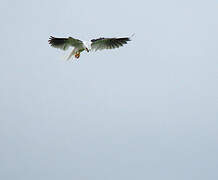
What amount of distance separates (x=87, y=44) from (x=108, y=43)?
2.43 metres

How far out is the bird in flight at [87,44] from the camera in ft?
104

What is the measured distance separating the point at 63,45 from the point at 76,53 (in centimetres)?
261

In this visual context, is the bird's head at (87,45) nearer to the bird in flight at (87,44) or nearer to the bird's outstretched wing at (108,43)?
the bird in flight at (87,44)

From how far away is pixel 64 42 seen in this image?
33.9 m

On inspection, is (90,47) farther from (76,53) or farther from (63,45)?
(63,45)

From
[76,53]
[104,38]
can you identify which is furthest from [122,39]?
[76,53]

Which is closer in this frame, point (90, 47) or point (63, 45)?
point (90, 47)

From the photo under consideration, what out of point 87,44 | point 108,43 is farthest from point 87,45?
point 108,43

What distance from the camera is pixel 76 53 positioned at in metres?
32.1

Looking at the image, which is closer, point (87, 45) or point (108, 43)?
point (87, 45)

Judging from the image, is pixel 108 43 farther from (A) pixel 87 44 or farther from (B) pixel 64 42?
(B) pixel 64 42

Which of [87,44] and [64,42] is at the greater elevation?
[64,42]

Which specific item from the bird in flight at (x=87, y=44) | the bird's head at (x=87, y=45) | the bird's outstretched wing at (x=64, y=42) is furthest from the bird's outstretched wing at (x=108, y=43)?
the bird's outstretched wing at (x=64, y=42)

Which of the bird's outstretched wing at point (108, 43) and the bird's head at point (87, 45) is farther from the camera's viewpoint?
the bird's outstretched wing at point (108, 43)
